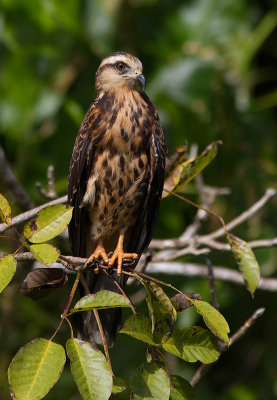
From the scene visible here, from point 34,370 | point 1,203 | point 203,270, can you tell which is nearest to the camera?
point 34,370

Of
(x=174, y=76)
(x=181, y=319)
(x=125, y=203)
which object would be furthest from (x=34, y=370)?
(x=174, y=76)

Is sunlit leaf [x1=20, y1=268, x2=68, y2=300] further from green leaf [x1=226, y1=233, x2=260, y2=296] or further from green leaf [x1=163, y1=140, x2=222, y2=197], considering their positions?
green leaf [x1=163, y1=140, x2=222, y2=197]

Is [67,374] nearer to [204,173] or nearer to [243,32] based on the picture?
[204,173]

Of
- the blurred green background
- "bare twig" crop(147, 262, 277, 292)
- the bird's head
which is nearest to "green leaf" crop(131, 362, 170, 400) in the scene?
"bare twig" crop(147, 262, 277, 292)

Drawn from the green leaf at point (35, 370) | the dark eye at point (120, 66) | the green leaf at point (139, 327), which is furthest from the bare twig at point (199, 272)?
the green leaf at point (35, 370)

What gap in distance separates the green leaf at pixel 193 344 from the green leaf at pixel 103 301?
0.27 metres

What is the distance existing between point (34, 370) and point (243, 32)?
4957 millimetres

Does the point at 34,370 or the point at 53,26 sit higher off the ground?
the point at 53,26

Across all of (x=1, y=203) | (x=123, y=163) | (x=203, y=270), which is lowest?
(x=203, y=270)

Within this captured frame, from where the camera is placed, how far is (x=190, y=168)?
3314mm

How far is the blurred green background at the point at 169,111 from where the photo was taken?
16.6ft

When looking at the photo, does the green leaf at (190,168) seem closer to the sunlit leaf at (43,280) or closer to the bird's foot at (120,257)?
the bird's foot at (120,257)

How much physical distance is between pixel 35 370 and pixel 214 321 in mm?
647

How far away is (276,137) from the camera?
5.77m
